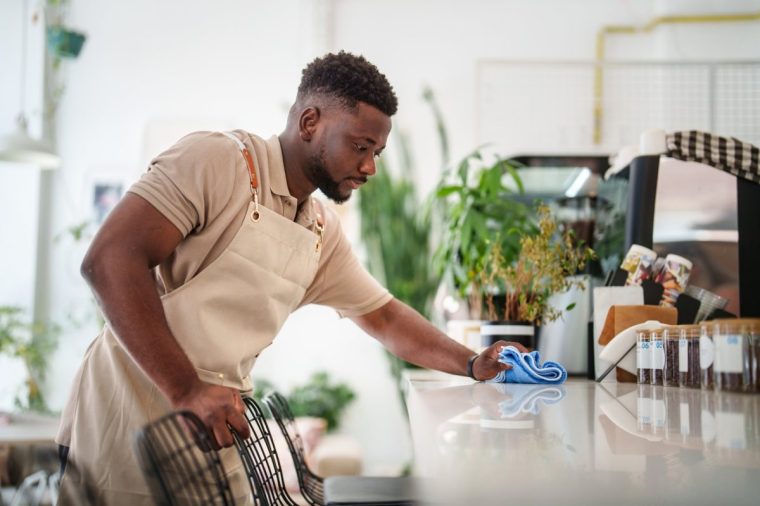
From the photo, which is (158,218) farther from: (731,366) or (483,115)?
(483,115)

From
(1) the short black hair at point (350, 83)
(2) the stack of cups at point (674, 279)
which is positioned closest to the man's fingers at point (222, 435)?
(1) the short black hair at point (350, 83)

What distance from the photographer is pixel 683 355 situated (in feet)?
4.38

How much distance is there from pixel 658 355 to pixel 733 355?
436 millimetres

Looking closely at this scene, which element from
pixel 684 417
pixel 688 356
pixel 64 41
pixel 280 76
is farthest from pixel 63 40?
pixel 684 417

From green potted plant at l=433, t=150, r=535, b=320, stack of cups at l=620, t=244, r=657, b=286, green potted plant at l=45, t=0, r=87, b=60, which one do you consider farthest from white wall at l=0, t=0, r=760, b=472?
stack of cups at l=620, t=244, r=657, b=286

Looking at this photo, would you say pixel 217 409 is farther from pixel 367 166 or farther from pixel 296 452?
pixel 367 166

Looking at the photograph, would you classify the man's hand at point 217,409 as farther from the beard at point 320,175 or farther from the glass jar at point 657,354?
the glass jar at point 657,354

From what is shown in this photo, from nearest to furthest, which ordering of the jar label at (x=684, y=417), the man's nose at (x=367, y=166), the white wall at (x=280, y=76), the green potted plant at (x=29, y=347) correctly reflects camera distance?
the jar label at (x=684, y=417), the man's nose at (x=367, y=166), the green potted plant at (x=29, y=347), the white wall at (x=280, y=76)

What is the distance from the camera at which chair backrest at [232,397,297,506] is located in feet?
3.68

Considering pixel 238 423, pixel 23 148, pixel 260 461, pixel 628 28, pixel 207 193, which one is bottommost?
pixel 260 461

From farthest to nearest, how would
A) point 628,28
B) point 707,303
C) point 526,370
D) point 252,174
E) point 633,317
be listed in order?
point 628,28
point 707,303
point 633,317
point 526,370
point 252,174

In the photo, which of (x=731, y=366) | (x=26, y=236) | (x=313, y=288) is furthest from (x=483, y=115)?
(x=731, y=366)

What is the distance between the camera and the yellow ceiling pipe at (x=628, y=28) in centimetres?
510

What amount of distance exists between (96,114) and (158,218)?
4715mm
